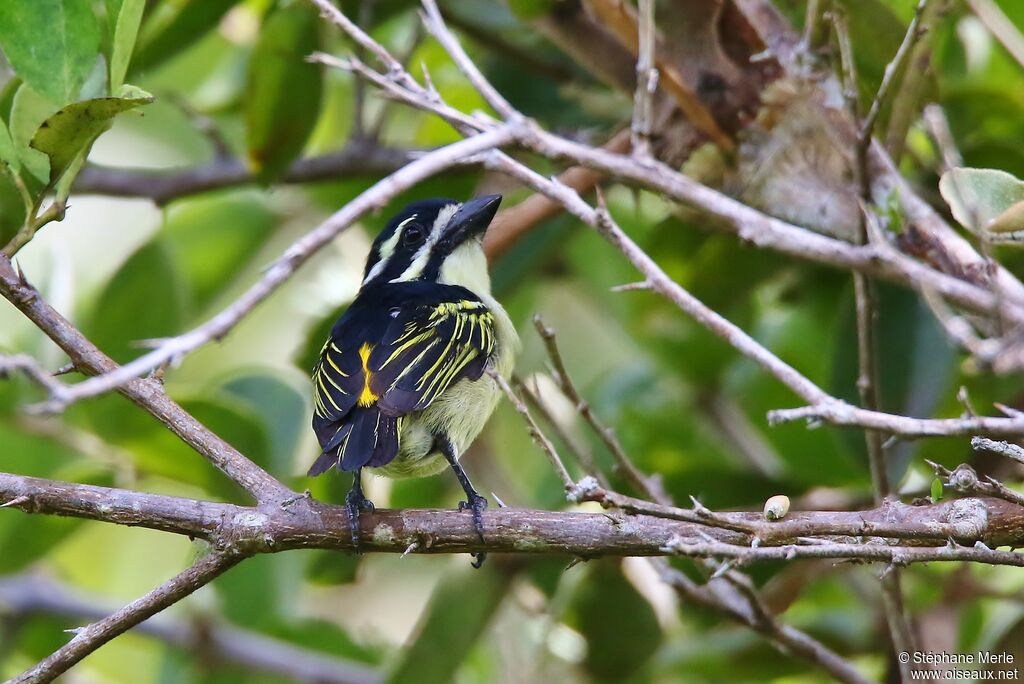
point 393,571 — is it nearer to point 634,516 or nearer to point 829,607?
point 829,607

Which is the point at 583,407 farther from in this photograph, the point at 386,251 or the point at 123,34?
the point at 386,251

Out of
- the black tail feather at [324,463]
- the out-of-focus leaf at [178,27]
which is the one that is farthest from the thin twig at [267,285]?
the out-of-focus leaf at [178,27]

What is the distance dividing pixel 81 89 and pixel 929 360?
7.51ft

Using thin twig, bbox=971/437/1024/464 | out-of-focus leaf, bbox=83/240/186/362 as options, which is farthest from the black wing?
thin twig, bbox=971/437/1024/464

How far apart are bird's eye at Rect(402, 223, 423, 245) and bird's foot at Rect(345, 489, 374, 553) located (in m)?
1.38

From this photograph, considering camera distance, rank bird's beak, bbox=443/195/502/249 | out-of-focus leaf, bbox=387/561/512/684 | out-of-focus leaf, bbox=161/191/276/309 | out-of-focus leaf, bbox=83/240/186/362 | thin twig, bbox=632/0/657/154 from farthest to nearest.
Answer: out-of-focus leaf, bbox=161/191/276/309 → bird's beak, bbox=443/195/502/249 → out-of-focus leaf, bbox=83/240/186/362 → out-of-focus leaf, bbox=387/561/512/684 → thin twig, bbox=632/0/657/154

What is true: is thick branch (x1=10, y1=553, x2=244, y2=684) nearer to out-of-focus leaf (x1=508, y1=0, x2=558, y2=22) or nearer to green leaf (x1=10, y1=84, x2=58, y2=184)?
green leaf (x1=10, y1=84, x2=58, y2=184)

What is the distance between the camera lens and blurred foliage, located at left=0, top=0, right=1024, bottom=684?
11.6 feet

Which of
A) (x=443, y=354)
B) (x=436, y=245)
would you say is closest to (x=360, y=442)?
(x=443, y=354)

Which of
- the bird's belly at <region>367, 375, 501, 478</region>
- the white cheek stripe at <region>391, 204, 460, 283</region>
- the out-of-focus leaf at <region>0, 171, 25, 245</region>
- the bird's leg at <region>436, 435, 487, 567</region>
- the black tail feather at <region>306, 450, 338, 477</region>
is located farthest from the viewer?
the white cheek stripe at <region>391, 204, 460, 283</region>

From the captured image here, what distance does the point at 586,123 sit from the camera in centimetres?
423

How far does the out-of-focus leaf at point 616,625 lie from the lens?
3.88 meters

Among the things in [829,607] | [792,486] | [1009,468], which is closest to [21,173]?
[792,486]

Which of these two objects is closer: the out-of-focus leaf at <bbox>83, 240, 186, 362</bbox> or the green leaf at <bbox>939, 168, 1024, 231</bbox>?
the green leaf at <bbox>939, 168, 1024, 231</bbox>
